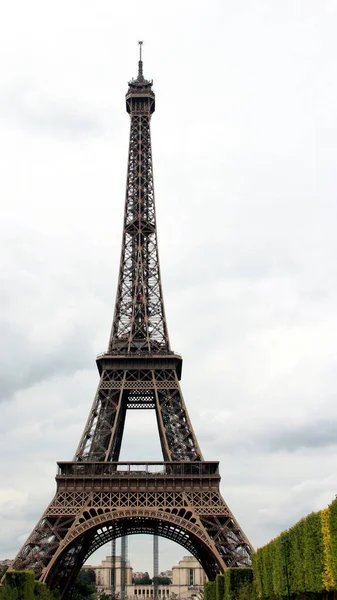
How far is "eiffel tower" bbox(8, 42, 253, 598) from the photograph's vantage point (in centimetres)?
5519

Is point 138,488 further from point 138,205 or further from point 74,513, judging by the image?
point 138,205

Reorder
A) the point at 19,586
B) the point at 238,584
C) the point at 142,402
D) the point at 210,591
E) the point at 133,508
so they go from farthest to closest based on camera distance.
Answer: the point at 142,402, the point at 210,591, the point at 133,508, the point at 238,584, the point at 19,586

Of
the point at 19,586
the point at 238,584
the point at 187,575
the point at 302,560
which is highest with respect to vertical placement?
the point at 187,575

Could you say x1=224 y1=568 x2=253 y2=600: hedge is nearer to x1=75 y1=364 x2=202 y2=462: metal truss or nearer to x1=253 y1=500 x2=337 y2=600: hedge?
x1=253 y1=500 x2=337 y2=600: hedge

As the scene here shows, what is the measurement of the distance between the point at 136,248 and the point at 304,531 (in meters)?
42.0

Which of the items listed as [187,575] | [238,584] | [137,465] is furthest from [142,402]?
[187,575]

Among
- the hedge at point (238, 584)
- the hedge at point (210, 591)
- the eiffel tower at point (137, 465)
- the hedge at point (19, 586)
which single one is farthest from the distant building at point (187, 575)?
the hedge at point (19, 586)

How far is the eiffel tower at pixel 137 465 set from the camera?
181 feet

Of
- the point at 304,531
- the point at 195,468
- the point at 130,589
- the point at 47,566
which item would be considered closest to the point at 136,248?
the point at 195,468

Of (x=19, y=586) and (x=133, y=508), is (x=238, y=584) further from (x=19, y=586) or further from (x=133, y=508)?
(x=19, y=586)

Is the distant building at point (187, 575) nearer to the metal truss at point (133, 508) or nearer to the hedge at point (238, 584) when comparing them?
the metal truss at point (133, 508)

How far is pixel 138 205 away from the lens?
76438mm

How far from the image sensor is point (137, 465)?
60406mm

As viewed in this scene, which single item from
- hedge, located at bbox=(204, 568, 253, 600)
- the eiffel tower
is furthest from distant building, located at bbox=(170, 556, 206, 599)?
hedge, located at bbox=(204, 568, 253, 600)
